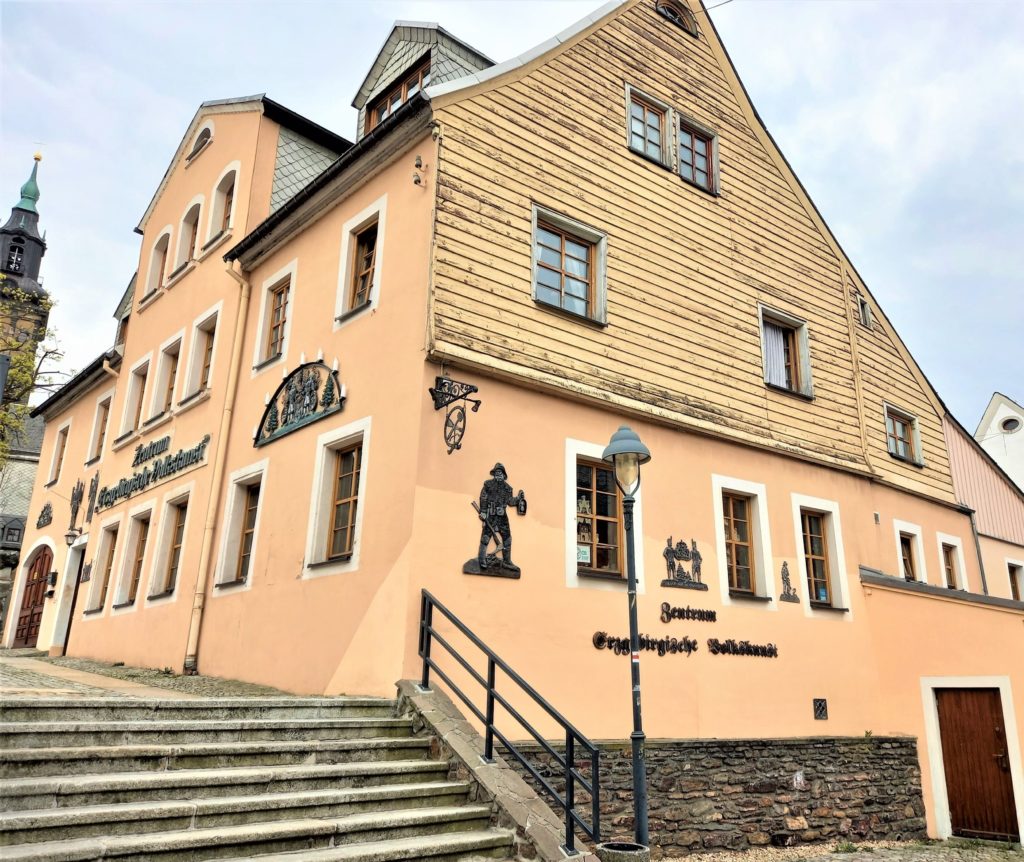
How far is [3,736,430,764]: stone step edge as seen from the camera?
17.4 ft

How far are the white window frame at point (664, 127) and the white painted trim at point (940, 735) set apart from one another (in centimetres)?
857

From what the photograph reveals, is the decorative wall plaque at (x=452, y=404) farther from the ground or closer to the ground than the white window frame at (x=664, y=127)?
closer to the ground

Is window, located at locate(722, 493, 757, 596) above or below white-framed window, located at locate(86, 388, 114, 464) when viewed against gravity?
below

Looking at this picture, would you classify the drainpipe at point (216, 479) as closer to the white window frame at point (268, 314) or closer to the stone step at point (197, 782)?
the white window frame at point (268, 314)

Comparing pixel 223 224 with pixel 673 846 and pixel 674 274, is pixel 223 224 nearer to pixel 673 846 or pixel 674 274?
pixel 674 274

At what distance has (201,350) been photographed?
1468 cm

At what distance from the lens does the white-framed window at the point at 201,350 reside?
14.2 metres

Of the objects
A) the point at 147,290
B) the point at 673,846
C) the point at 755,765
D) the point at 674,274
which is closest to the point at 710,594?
the point at 755,765

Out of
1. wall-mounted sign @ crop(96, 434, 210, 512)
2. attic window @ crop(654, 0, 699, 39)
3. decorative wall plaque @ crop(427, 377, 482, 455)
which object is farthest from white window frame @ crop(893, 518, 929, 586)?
wall-mounted sign @ crop(96, 434, 210, 512)

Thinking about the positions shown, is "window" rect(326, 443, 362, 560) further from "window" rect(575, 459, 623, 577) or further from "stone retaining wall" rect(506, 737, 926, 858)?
"stone retaining wall" rect(506, 737, 926, 858)

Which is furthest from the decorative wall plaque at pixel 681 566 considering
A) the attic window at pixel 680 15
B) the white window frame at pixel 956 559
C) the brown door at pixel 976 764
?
the attic window at pixel 680 15

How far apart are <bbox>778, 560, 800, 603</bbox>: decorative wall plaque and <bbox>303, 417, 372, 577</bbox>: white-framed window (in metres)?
6.01

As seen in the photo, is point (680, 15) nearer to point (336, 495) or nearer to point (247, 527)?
point (336, 495)

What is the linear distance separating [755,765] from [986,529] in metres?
9.74
